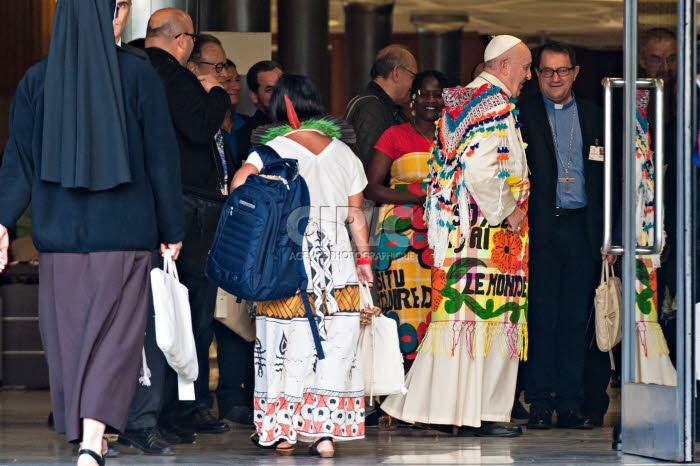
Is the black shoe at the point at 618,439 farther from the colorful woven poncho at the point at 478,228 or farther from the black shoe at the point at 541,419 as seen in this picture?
the black shoe at the point at 541,419

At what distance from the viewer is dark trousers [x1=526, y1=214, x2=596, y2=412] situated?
7.02 metres

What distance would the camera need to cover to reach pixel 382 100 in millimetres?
7285

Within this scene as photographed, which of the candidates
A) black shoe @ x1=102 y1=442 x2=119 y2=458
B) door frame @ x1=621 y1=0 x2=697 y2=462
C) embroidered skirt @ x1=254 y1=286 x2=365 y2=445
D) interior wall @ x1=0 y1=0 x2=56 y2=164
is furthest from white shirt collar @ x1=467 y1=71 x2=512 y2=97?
interior wall @ x1=0 y1=0 x2=56 y2=164

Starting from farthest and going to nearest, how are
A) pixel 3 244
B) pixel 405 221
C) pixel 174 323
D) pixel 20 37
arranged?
pixel 20 37
pixel 405 221
pixel 174 323
pixel 3 244

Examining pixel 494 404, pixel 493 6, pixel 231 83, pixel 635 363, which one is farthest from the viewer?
pixel 493 6

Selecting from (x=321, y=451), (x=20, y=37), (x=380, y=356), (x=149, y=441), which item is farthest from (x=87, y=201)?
(x=20, y=37)

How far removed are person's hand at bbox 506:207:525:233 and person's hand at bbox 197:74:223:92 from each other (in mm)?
1619

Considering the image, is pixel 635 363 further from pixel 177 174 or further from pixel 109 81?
pixel 109 81

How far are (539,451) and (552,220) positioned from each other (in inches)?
58.7

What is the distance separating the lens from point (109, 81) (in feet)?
16.5

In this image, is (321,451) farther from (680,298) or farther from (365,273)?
(680,298)

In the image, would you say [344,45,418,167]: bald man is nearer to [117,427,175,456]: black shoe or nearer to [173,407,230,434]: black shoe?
[173,407,230,434]: black shoe

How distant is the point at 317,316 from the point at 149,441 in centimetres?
93

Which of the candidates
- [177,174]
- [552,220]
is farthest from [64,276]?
[552,220]
